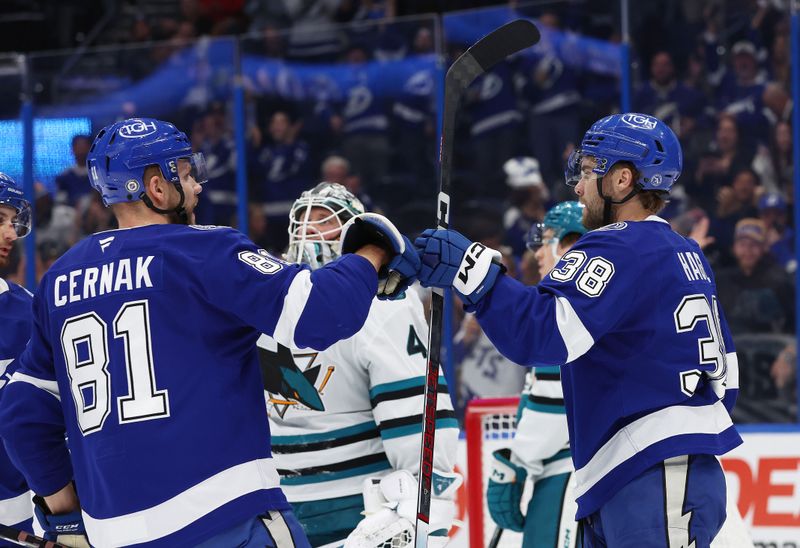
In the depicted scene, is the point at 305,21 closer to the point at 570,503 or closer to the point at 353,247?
the point at 570,503

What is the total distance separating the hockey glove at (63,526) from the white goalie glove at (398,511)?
59cm

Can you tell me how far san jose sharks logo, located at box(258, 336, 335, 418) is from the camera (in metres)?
3.06

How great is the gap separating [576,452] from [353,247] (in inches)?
26.6

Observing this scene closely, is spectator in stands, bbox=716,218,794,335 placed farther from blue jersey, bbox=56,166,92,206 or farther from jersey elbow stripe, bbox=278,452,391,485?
blue jersey, bbox=56,166,92,206

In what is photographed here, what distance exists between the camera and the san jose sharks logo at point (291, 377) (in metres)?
3.06

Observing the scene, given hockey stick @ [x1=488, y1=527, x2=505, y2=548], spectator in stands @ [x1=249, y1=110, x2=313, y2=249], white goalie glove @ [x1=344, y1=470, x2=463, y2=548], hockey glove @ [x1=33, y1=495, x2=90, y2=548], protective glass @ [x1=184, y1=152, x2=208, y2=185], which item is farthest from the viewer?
spectator in stands @ [x1=249, y1=110, x2=313, y2=249]

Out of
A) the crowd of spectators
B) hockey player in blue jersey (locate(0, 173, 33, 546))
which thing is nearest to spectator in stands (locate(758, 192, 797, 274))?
the crowd of spectators

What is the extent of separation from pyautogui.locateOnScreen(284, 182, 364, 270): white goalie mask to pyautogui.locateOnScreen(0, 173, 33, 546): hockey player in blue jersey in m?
0.68

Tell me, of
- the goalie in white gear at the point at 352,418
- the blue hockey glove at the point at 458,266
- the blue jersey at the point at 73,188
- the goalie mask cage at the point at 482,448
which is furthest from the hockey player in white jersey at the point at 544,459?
the blue jersey at the point at 73,188

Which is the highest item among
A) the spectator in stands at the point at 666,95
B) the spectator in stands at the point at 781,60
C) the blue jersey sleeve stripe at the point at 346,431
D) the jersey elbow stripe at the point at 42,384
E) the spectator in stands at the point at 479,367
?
the spectator in stands at the point at 781,60

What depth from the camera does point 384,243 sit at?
97.2 inches

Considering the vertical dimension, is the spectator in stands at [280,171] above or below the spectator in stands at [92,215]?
above

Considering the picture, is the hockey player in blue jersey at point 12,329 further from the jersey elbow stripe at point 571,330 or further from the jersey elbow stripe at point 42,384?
the jersey elbow stripe at point 571,330

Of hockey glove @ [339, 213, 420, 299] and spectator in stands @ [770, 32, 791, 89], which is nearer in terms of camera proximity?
hockey glove @ [339, 213, 420, 299]
